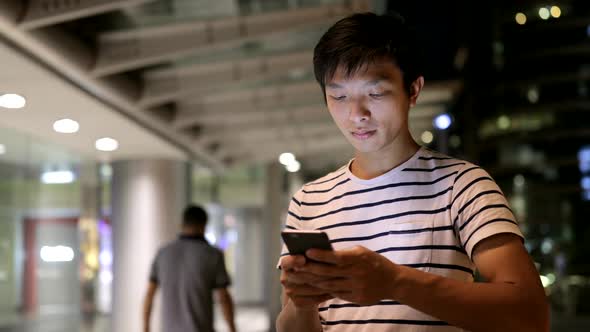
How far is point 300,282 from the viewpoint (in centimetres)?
131

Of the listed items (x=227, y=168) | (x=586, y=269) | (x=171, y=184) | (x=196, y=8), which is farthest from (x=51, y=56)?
(x=586, y=269)

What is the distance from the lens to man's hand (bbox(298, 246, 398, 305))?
123 cm

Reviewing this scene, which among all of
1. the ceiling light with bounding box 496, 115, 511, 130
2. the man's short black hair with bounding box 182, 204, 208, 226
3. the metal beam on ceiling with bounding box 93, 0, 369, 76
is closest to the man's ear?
the man's short black hair with bounding box 182, 204, 208, 226

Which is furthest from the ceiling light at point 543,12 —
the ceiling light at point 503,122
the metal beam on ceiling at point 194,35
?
the metal beam on ceiling at point 194,35

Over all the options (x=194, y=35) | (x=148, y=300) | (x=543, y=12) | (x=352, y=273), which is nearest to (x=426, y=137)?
(x=194, y=35)

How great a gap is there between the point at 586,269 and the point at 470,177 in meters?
38.3

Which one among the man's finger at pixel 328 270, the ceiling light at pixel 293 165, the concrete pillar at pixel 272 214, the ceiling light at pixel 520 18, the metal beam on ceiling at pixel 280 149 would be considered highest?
the ceiling light at pixel 520 18

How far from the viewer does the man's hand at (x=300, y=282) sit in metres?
1.27

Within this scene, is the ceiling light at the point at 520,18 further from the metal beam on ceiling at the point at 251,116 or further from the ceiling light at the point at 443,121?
the metal beam on ceiling at the point at 251,116

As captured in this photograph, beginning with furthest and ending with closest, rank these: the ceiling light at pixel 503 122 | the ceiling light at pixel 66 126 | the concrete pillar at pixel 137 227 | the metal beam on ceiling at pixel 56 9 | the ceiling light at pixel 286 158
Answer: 1. the ceiling light at pixel 503 122
2. the ceiling light at pixel 286 158
3. the concrete pillar at pixel 137 227
4. the ceiling light at pixel 66 126
5. the metal beam on ceiling at pixel 56 9

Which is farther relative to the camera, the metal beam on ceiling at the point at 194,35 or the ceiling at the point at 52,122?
the metal beam on ceiling at the point at 194,35

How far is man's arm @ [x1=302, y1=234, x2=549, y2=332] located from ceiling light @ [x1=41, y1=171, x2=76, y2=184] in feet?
32.2

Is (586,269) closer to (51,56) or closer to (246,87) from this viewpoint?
(246,87)

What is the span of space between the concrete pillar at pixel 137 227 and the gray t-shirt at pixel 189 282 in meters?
6.29
